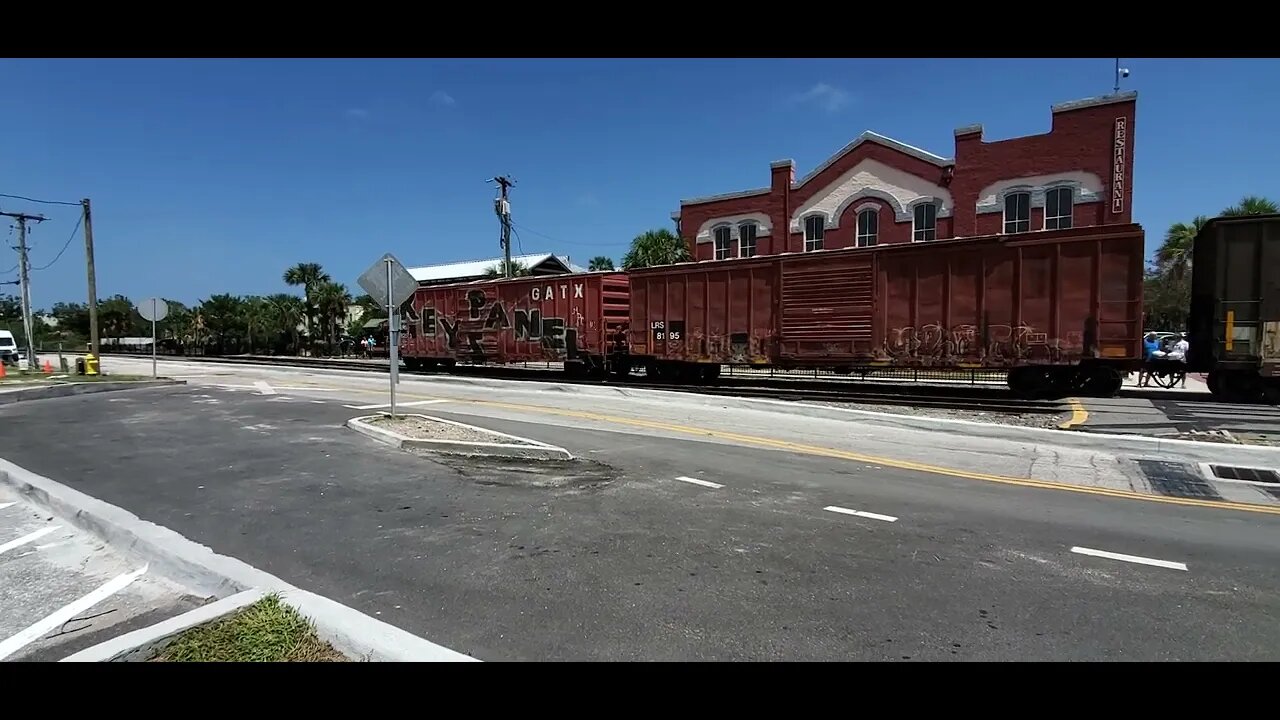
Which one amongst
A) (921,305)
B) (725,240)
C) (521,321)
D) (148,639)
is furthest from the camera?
(725,240)

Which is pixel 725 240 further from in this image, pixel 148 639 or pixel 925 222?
pixel 148 639

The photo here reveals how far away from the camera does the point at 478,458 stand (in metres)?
8.95

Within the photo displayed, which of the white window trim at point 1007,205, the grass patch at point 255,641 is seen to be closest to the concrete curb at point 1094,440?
the grass patch at point 255,641

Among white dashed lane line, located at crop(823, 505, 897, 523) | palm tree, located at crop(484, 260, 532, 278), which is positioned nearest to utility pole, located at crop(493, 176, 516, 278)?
palm tree, located at crop(484, 260, 532, 278)

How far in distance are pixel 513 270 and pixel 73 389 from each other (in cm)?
2819

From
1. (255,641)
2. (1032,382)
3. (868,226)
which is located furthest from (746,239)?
(255,641)

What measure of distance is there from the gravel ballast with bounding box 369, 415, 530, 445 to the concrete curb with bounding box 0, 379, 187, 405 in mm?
13172

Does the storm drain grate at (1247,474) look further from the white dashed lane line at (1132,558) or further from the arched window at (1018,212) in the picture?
the arched window at (1018,212)

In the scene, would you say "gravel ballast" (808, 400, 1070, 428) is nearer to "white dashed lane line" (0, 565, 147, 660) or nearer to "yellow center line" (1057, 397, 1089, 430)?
"yellow center line" (1057, 397, 1089, 430)

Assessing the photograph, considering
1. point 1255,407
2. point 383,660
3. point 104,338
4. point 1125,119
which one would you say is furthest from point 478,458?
point 104,338

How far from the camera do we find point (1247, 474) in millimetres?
→ 8188

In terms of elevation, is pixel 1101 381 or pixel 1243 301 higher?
Result: pixel 1243 301
